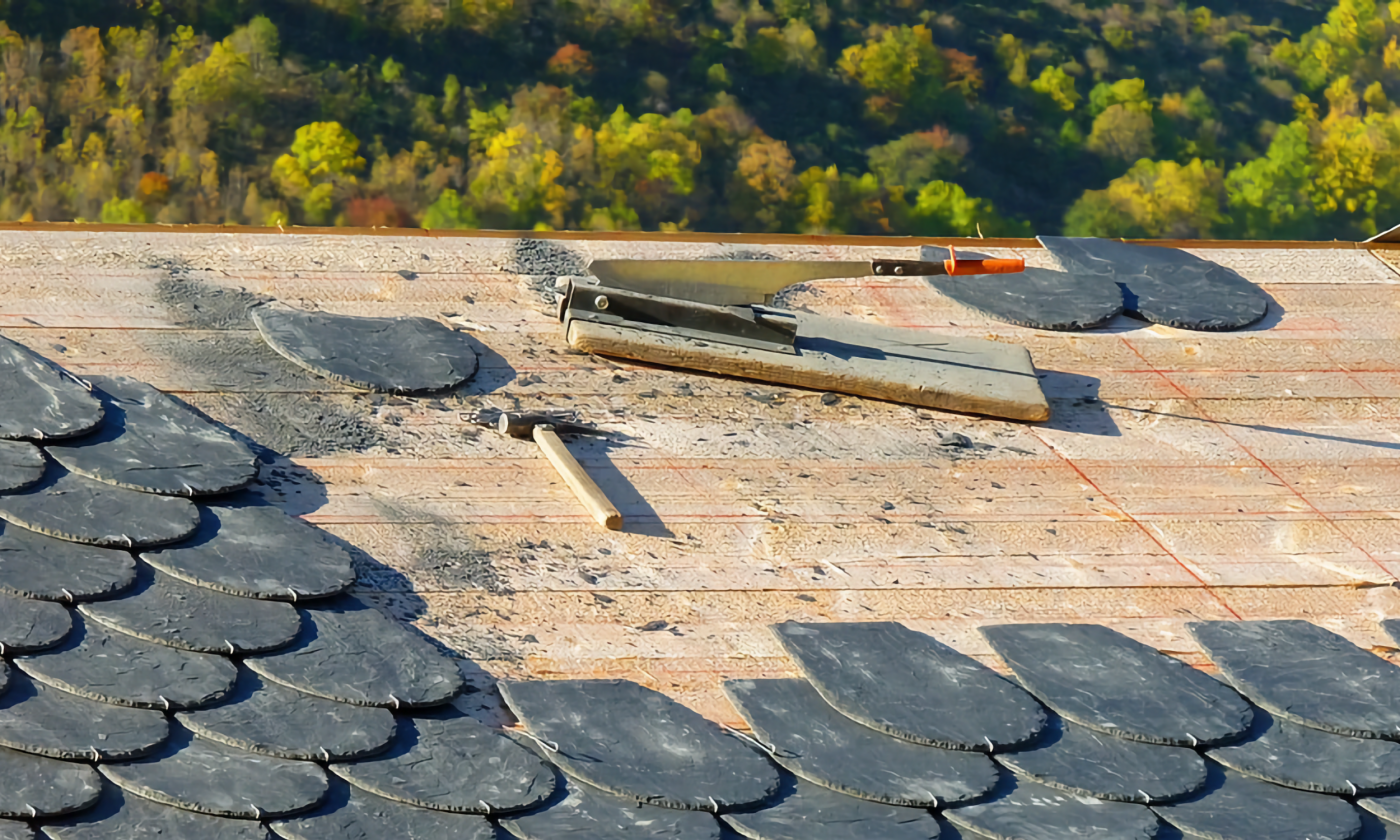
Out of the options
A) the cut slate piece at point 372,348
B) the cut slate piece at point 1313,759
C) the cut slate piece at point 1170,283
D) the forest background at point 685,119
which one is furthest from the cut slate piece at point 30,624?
the forest background at point 685,119

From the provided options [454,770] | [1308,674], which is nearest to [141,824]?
[454,770]

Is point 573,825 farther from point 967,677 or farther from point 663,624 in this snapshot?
point 967,677

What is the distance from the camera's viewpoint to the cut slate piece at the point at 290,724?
3.05 meters

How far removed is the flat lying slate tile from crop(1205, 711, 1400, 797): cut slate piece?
8.41 feet

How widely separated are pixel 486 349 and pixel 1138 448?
2.20 metres

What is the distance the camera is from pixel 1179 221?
59.1 metres

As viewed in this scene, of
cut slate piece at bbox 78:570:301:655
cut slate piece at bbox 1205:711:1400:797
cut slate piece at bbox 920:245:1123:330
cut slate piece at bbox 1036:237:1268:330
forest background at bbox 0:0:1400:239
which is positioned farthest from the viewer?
forest background at bbox 0:0:1400:239

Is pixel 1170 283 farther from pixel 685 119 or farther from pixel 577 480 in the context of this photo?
pixel 685 119

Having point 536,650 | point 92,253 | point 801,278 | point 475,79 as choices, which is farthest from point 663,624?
point 475,79

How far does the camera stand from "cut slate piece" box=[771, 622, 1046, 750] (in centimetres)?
339

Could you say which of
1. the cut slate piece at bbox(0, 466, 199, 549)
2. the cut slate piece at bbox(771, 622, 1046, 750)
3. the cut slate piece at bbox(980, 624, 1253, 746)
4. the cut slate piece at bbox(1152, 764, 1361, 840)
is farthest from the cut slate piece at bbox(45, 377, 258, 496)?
the cut slate piece at bbox(1152, 764, 1361, 840)

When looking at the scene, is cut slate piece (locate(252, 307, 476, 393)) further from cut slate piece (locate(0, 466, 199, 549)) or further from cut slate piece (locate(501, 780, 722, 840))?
cut slate piece (locate(501, 780, 722, 840))

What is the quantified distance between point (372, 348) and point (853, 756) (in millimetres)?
2375

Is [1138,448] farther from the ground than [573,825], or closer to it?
farther from the ground
